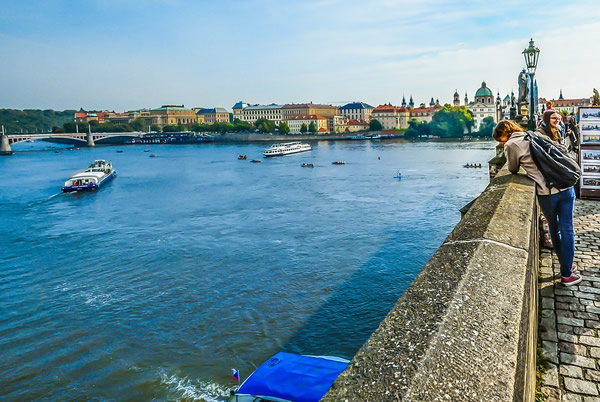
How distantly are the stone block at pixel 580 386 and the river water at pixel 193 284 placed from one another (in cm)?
657

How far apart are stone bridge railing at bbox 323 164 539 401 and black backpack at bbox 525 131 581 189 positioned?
1531mm

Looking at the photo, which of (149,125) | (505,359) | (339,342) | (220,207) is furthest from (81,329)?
(149,125)

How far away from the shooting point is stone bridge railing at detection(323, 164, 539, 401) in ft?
4.94

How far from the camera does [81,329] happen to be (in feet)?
38.0

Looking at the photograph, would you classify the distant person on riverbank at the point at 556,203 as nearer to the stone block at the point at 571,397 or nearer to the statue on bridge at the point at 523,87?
the stone block at the point at 571,397

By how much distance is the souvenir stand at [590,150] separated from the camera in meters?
8.81

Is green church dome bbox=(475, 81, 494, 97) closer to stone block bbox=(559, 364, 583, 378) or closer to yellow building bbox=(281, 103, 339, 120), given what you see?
yellow building bbox=(281, 103, 339, 120)

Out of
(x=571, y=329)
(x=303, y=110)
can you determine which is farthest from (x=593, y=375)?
(x=303, y=110)

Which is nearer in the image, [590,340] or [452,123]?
[590,340]

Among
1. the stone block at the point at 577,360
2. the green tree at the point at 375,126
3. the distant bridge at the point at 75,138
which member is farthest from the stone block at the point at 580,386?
the green tree at the point at 375,126

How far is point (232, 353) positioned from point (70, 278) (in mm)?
8305

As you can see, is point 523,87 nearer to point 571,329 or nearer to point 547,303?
point 547,303

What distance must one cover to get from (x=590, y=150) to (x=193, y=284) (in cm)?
1067

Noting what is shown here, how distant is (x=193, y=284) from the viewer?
14328mm
